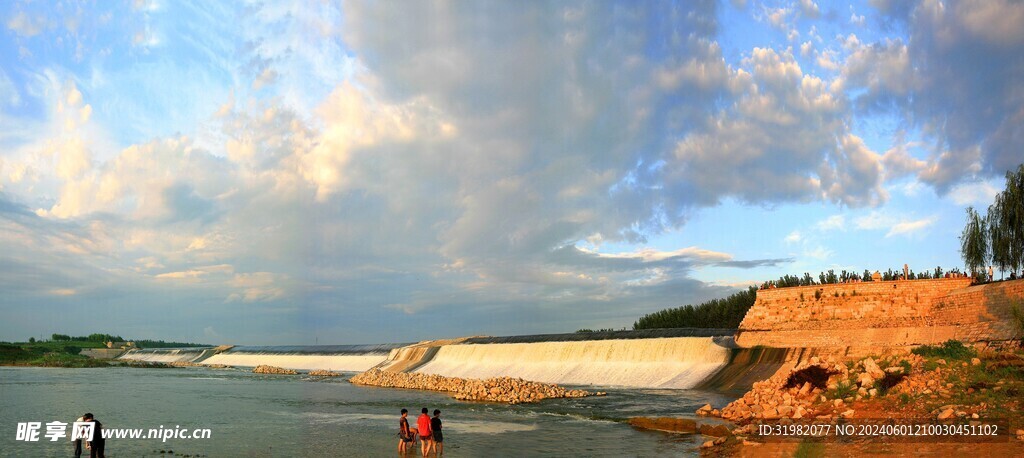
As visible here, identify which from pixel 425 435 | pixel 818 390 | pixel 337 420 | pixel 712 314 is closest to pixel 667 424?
pixel 818 390

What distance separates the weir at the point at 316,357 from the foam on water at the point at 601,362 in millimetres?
20438

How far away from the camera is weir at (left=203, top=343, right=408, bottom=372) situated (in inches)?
2928

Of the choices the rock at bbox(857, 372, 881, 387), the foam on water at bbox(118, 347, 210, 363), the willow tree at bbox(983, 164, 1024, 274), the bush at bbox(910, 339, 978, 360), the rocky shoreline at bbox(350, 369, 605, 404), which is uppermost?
the willow tree at bbox(983, 164, 1024, 274)

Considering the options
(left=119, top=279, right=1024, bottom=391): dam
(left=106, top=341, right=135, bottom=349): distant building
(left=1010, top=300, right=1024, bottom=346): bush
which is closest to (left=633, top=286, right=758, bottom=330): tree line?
(left=119, top=279, right=1024, bottom=391): dam

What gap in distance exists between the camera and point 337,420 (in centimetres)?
2559

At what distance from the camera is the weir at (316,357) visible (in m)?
74.4

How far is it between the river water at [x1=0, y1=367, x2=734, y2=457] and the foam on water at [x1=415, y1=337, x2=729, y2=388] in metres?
2.99

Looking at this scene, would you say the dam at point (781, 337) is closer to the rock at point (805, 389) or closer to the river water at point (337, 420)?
the river water at point (337, 420)

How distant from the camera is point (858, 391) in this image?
66.3 feet

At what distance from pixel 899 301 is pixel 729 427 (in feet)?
59.9

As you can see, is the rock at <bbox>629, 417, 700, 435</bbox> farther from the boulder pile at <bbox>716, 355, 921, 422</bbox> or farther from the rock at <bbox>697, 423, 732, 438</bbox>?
the boulder pile at <bbox>716, 355, 921, 422</bbox>

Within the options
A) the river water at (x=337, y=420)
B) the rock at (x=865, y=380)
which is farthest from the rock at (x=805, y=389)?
the river water at (x=337, y=420)

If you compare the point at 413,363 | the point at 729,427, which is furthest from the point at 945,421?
the point at 413,363

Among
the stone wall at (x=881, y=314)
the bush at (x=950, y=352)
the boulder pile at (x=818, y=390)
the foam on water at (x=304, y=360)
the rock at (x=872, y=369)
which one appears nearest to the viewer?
the boulder pile at (x=818, y=390)
